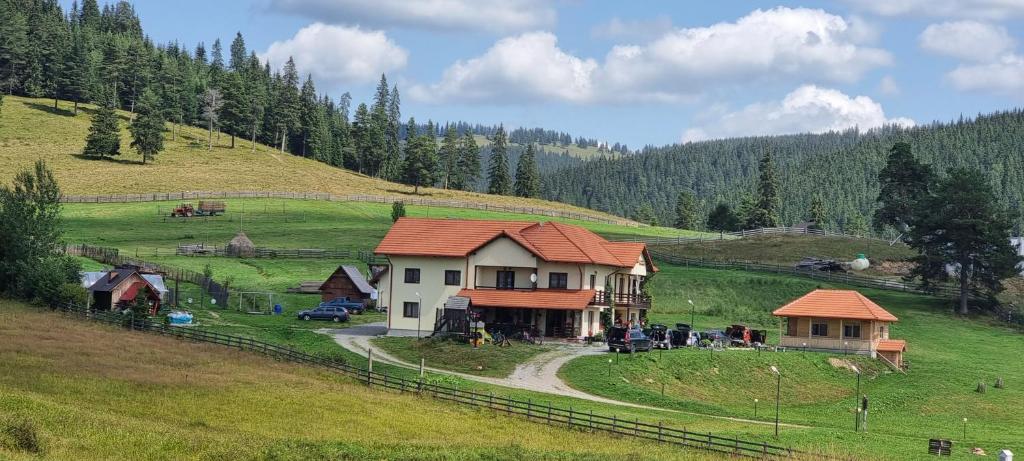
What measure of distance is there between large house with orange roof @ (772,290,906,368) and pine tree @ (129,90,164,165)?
103334 millimetres

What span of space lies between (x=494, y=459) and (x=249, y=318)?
42.1 meters

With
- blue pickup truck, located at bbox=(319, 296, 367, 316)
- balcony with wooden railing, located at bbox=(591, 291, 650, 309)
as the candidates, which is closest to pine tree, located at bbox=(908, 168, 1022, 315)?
balcony with wooden railing, located at bbox=(591, 291, 650, 309)

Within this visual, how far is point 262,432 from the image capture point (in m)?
39.1

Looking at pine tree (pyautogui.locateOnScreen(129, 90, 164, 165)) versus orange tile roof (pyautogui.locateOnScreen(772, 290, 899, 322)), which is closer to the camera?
orange tile roof (pyautogui.locateOnScreen(772, 290, 899, 322))

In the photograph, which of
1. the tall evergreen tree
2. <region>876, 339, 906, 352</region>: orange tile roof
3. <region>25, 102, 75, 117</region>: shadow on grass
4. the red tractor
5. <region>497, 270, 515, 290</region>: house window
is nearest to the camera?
<region>876, 339, 906, 352</region>: orange tile roof

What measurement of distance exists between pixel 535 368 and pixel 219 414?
2146 centimetres

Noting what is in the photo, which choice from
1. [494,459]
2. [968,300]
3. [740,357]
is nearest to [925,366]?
[740,357]

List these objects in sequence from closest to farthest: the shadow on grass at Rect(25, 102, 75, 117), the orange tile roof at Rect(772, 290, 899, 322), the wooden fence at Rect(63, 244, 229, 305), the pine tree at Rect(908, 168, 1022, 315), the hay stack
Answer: the orange tile roof at Rect(772, 290, 899, 322), the wooden fence at Rect(63, 244, 229, 305), the pine tree at Rect(908, 168, 1022, 315), the hay stack, the shadow on grass at Rect(25, 102, 75, 117)

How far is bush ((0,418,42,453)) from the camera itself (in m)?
32.0

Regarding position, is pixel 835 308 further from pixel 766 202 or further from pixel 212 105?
pixel 212 105

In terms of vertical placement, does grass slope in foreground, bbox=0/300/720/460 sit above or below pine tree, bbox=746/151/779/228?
below

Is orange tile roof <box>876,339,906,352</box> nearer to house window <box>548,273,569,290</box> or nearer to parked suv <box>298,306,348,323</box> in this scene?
house window <box>548,273,569,290</box>

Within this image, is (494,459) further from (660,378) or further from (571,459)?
(660,378)

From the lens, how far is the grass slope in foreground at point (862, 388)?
50125mm
